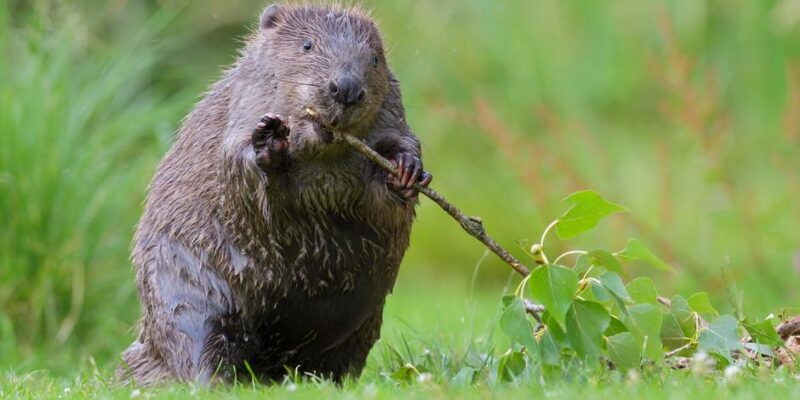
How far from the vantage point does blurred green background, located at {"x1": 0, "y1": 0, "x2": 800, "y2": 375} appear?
7852mm

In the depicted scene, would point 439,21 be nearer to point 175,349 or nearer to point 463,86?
point 463,86

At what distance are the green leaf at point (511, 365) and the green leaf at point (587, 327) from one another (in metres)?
0.22

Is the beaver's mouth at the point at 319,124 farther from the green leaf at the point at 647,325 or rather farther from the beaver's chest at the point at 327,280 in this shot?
the green leaf at the point at 647,325

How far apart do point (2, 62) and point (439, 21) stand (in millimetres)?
4379

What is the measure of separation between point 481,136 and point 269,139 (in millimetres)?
6546

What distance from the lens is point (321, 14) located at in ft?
17.5

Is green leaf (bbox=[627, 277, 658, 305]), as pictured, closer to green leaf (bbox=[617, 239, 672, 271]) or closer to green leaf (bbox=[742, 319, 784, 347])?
green leaf (bbox=[617, 239, 672, 271])

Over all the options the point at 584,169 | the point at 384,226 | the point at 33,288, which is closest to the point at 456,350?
the point at 384,226

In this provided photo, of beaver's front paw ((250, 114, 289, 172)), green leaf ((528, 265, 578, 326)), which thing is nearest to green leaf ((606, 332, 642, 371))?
green leaf ((528, 265, 578, 326))

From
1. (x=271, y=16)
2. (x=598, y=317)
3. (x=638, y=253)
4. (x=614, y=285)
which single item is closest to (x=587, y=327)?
(x=598, y=317)

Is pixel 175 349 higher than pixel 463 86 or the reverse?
the reverse

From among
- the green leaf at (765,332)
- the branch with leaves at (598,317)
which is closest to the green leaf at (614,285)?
the branch with leaves at (598,317)

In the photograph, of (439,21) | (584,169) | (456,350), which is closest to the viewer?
(456,350)

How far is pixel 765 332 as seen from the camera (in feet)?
15.6
